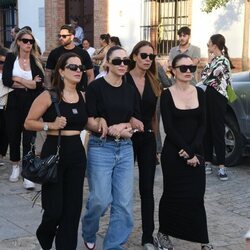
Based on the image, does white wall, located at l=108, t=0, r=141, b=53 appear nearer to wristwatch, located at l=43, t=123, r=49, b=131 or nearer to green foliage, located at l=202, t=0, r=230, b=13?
green foliage, located at l=202, t=0, r=230, b=13

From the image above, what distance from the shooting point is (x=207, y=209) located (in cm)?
616

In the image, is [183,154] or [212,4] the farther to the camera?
[212,4]

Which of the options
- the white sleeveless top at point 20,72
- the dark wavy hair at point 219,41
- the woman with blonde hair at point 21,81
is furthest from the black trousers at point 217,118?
the white sleeveless top at point 20,72

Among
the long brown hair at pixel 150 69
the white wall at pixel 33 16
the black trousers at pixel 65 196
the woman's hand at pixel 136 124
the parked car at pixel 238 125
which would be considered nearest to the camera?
the black trousers at pixel 65 196

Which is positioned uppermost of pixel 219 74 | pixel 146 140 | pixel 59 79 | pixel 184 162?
pixel 59 79

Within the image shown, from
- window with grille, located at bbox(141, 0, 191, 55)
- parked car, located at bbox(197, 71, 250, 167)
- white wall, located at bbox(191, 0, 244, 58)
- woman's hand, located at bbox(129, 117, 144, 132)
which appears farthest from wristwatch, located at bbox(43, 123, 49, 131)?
window with grille, located at bbox(141, 0, 191, 55)

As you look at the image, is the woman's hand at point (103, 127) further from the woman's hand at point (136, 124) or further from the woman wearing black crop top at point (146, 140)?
the woman wearing black crop top at point (146, 140)

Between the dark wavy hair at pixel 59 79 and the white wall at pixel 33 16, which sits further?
the white wall at pixel 33 16

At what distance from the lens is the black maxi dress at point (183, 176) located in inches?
187

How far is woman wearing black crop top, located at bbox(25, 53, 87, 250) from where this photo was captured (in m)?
4.34

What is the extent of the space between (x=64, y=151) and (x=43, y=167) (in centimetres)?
22

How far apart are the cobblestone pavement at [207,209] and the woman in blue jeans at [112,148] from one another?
553 mm

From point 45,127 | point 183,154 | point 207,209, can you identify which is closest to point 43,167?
point 45,127

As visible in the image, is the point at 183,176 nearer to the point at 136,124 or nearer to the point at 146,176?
the point at 146,176
